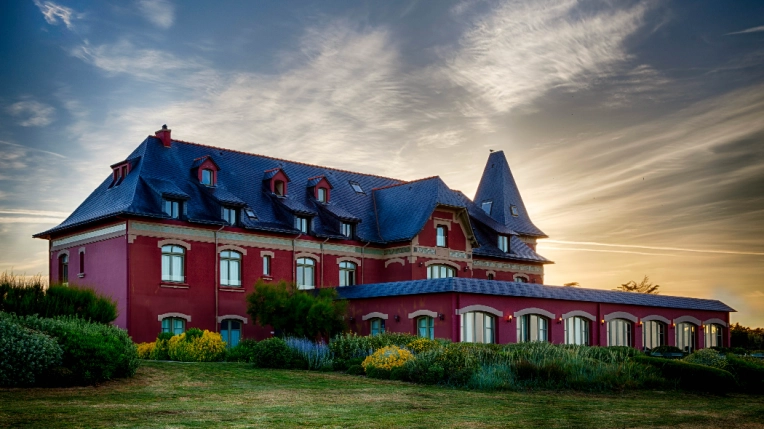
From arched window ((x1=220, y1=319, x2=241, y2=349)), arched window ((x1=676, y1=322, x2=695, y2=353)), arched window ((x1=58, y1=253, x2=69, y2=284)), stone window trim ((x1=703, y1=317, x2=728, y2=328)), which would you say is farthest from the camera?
stone window trim ((x1=703, y1=317, x2=728, y2=328))

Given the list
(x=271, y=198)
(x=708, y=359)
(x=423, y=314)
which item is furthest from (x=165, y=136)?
(x=708, y=359)

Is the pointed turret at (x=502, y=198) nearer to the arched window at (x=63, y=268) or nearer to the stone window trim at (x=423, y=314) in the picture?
the stone window trim at (x=423, y=314)

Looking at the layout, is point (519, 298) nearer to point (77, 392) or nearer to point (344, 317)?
point (344, 317)

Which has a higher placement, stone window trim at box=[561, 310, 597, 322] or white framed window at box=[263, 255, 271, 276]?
white framed window at box=[263, 255, 271, 276]

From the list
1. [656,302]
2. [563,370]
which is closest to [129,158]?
[563,370]

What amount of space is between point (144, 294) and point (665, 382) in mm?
23139

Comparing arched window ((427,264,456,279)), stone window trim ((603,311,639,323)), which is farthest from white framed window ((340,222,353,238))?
stone window trim ((603,311,639,323))

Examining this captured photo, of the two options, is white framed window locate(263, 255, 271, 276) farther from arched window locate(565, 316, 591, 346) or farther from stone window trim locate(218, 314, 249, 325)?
arched window locate(565, 316, 591, 346)

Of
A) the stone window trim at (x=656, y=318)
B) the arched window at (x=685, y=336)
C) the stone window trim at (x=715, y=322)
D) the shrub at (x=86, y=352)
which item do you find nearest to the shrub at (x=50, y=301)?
the shrub at (x=86, y=352)

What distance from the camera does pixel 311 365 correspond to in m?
27.3

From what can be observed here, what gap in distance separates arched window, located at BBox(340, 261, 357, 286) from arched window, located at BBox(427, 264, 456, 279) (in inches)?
172

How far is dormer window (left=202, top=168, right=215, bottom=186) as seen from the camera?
4125cm

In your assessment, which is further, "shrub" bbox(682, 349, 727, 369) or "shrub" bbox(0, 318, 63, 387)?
"shrub" bbox(682, 349, 727, 369)

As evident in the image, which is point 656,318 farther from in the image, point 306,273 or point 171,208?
Result: point 171,208
